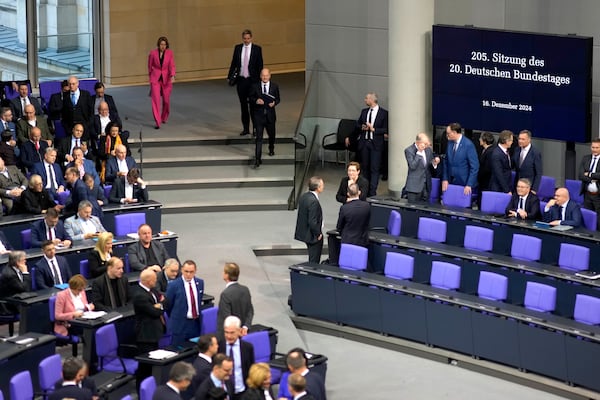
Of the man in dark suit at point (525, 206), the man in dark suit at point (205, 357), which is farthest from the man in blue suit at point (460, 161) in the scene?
the man in dark suit at point (205, 357)

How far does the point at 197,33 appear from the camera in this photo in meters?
26.5

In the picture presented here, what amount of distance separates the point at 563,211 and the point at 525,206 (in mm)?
534

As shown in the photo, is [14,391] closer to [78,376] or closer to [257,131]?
[78,376]

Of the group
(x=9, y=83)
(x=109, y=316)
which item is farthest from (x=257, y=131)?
(x=109, y=316)

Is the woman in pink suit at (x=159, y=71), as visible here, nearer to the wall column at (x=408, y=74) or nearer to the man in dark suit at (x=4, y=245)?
the wall column at (x=408, y=74)

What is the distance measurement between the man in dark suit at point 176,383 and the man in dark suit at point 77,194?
5.96 meters

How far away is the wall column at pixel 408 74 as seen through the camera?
19.5m

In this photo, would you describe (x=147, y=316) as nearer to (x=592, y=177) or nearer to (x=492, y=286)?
(x=492, y=286)

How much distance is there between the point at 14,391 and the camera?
11570 millimetres

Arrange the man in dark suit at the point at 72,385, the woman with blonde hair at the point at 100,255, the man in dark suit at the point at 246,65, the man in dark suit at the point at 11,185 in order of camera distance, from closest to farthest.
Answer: the man in dark suit at the point at 72,385 < the woman with blonde hair at the point at 100,255 < the man in dark suit at the point at 11,185 < the man in dark suit at the point at 246,65

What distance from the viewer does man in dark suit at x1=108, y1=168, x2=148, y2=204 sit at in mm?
17453

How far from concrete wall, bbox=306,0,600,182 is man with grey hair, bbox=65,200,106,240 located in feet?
18.6

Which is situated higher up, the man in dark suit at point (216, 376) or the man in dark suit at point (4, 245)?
the man in dark suit at point (4, 245)

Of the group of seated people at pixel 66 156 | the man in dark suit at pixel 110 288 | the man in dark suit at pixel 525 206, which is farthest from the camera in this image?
the group of seated people at pixel 66 156
